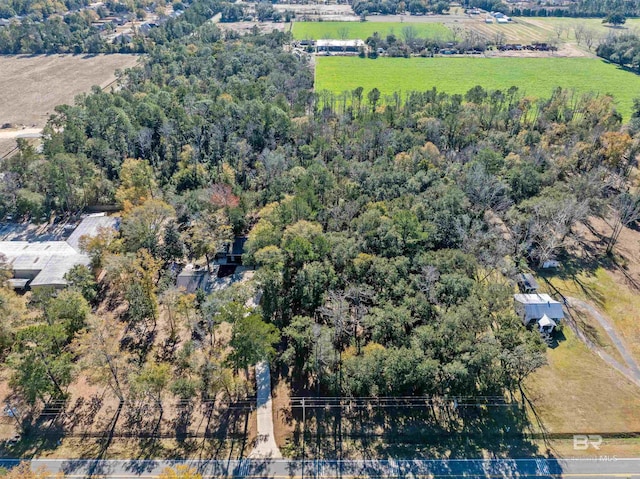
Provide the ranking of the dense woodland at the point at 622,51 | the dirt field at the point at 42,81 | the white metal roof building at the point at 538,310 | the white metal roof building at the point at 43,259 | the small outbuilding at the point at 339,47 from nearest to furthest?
1. the white metal roof building at the point at 538,310
2. the white metal roof building at the point at 43,259
3. the dirt field at the point at 42,81
4. the dense woodland at the point at 622,51
5. the small outbuilding at the point at 339,47

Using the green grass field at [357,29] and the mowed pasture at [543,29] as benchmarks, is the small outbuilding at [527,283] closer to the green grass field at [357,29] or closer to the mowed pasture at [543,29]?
the green grass field at [357,29]

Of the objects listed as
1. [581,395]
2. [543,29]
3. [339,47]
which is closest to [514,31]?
[543,29]

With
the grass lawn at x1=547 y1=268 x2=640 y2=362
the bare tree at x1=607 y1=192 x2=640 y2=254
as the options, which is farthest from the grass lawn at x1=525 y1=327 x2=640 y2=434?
the bare tree at x1=607 y1=192 x2=640 y2=254

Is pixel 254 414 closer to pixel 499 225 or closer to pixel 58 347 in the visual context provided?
pixel 58 347

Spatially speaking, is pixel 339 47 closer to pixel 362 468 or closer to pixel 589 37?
pixel 589 37

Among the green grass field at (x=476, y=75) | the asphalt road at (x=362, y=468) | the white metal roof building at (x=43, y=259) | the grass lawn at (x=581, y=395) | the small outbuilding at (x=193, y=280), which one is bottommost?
the asphalt road at (x=362, y=468)

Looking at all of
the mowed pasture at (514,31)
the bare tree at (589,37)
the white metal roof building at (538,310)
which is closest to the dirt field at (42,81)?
the white metal roof building at (538,310)
